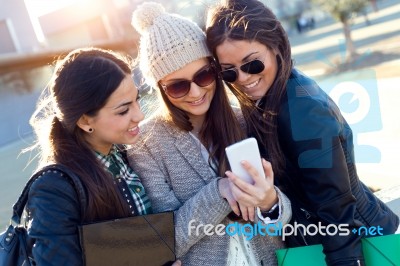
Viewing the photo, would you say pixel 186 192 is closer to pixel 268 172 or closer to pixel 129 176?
pixel 129 176

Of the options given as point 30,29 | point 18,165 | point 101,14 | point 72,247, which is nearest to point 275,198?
point 72,247

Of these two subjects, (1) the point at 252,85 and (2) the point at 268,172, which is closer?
(2) the point at 268,172

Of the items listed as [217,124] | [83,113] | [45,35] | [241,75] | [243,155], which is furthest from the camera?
[45,35]

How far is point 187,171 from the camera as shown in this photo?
1.89 meters

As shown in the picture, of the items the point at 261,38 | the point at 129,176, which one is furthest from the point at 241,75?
the point at 129,176

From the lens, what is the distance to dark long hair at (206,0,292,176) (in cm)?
176

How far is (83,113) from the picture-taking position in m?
1.74

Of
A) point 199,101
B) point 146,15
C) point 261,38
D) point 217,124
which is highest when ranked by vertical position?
point 146,15

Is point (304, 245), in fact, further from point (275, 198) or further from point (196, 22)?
point (196, 22)

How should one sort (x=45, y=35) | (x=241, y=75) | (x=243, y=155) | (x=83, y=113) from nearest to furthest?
(x=243, y=155)
(x=83, y=113)
(x=241, y=75)
(x=45, y=35)

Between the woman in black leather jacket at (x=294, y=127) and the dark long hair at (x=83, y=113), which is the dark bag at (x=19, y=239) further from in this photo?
the woman in black leather jacket at (x=294, y=127)

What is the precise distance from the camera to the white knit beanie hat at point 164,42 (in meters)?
1.88

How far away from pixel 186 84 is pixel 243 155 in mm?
505

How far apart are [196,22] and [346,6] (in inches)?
527
